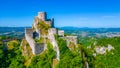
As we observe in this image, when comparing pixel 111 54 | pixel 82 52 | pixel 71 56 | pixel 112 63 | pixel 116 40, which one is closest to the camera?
pixel 71 56

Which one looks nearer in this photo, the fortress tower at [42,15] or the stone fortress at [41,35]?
the stone fortress at [41,35]

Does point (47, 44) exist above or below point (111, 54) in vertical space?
above

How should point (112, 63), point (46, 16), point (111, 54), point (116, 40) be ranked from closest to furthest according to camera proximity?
1. point (46, 16)
2. point (112, 63)
3. point (111, 54)
4. point (116, 40)

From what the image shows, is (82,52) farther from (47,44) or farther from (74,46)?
(47,44)

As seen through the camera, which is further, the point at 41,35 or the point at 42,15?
the point at 42,15

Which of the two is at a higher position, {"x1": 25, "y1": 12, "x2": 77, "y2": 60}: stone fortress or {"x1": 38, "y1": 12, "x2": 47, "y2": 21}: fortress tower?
{"x1": 38, "y1": 12, "x2": 47, "y2": 21}: fortress tower

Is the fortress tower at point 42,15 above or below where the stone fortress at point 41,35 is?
above

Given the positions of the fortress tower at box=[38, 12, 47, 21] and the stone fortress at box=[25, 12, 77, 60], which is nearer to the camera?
the stone fortress at box=[25, 12, 77, 60]

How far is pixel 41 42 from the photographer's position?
6769 centimetres

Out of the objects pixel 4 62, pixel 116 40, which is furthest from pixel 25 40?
pixel 116 40

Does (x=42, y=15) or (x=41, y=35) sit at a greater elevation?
(x=42, y=15)

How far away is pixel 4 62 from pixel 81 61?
64.2 ft

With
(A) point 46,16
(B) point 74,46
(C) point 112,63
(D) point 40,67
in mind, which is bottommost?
(C) point 112,63

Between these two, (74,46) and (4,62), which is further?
(4,62)
